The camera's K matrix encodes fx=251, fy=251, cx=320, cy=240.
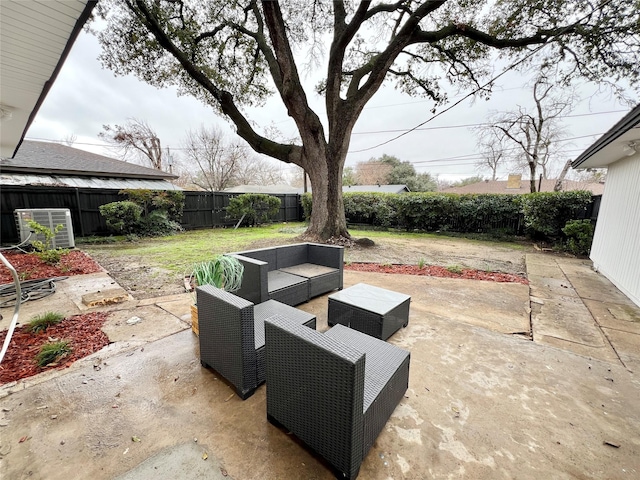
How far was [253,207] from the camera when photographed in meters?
12.2

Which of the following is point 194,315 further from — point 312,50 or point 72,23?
point 312,50

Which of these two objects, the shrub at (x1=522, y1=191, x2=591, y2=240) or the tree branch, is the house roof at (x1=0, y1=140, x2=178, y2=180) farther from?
the shrub at (x1=522, y1=191, x2=591, y2=240)

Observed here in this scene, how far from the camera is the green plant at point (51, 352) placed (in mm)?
2057

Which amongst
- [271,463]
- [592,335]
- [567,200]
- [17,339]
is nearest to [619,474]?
[271,463]

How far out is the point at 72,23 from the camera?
2.01 m

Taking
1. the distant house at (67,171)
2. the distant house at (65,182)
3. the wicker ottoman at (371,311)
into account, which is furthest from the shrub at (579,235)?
the distant house at (67,171)

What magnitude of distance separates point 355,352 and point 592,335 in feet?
10.6

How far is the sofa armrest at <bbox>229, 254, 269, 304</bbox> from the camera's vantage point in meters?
2.68

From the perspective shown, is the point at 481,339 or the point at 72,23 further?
the point at 481,339

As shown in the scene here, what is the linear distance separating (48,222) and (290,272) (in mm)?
6363

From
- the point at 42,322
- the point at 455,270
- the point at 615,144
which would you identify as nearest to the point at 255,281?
the point at 42,322

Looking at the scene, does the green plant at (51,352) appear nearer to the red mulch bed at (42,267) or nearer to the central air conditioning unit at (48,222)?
the red mulch bed at (42,267)

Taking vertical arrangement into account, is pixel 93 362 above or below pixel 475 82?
below

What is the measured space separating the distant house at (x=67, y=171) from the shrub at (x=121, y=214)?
197 centimetres
